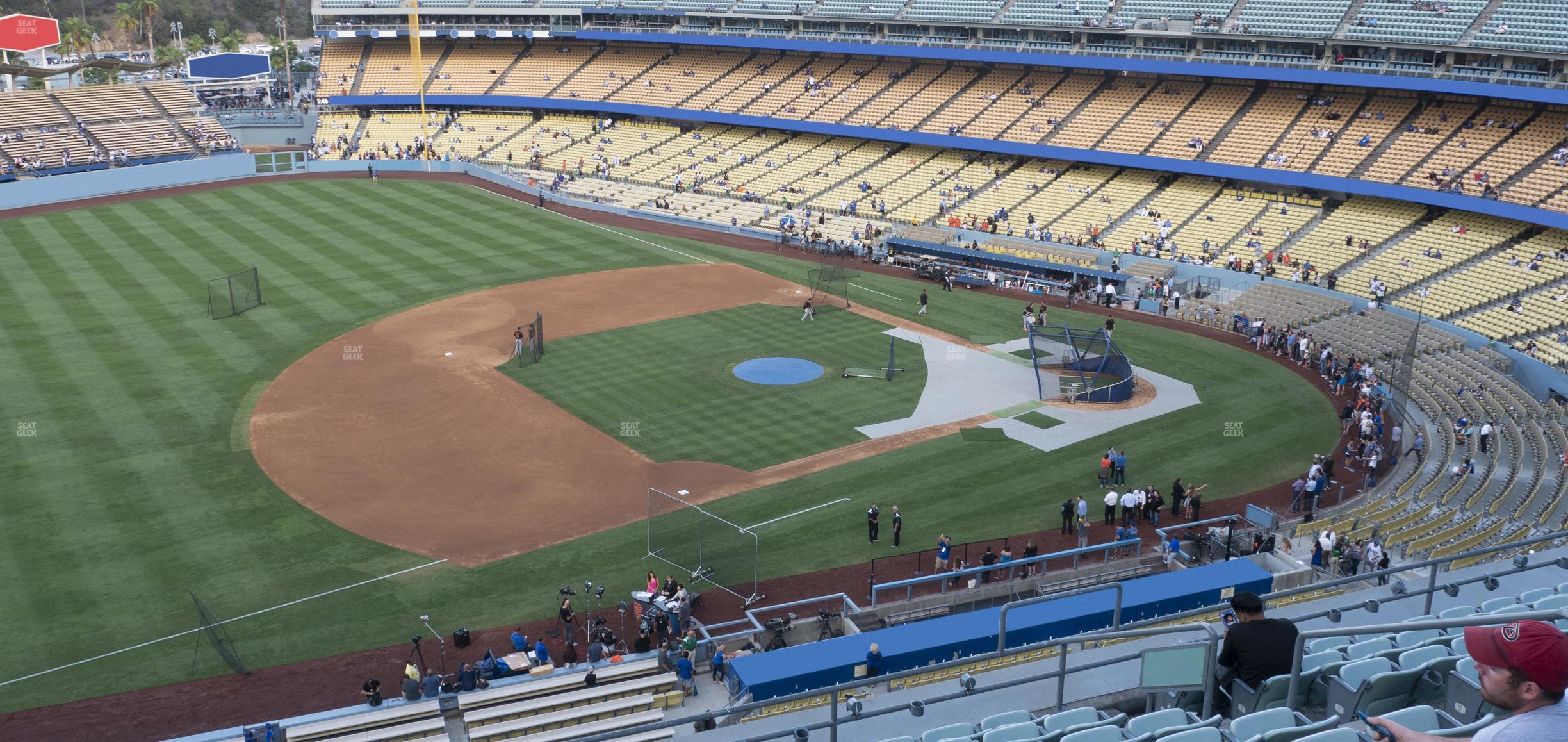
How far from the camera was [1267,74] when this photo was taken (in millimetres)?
53656

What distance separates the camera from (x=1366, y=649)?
1172 centimetres

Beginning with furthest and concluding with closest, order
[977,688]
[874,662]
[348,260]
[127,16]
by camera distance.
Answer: [127,16], [348,260], [874,662], [977,688]

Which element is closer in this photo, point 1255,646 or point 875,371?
point 1255,646

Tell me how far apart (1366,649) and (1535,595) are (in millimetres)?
3406

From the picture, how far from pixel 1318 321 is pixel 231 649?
39.2 meters

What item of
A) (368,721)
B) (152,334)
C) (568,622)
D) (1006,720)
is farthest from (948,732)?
(152,334)

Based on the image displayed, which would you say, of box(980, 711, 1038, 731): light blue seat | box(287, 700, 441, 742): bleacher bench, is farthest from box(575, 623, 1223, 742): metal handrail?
box(287, 700, 441, 742): bleacher bench

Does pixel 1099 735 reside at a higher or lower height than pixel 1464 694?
lower

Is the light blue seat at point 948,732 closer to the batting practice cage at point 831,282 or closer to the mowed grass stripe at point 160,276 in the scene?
the mowed grass stripe at point 160,276

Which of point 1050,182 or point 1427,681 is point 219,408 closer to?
point 1427,681

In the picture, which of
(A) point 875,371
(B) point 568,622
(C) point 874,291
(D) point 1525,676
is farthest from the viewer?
(C) point 874,291

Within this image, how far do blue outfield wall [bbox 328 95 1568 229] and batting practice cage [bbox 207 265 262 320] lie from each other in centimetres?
3372

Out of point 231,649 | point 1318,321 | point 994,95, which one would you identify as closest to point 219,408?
point 231,649

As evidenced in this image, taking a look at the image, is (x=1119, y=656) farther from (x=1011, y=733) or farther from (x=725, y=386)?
(x=725, y=386)
